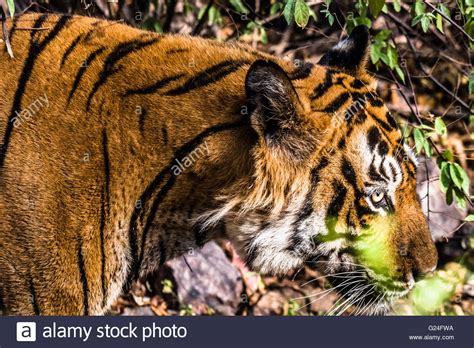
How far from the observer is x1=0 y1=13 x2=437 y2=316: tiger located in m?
3.14

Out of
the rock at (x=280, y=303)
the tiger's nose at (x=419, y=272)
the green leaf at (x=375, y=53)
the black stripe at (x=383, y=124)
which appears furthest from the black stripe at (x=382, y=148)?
the rock at (x=280, y=303)

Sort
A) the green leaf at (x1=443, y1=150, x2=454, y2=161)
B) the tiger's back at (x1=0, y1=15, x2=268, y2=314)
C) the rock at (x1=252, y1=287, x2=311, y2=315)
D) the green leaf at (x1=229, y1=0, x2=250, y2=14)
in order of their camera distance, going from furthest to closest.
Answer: the rock at (x1=252, y1=287, x2=311, y2=315), the green leaf at (x1=229, y1=0, x2=250, y2=14), the green leaf at (x1=443, y1=150, x2=454, y2=161), the tiger's back at (x1=0, y1=15, x2=268, y2=314)

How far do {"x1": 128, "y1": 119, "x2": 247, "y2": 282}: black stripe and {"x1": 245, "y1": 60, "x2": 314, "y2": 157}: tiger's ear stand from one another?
0.43ft

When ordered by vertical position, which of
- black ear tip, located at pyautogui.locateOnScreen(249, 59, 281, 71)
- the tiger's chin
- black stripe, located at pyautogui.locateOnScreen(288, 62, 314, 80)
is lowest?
the tiger's chin

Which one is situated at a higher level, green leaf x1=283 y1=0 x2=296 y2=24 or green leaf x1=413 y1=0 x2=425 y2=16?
green leaf x1=283 y1=0 x2=296 y2=24

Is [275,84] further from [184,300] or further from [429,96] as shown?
[429,96]

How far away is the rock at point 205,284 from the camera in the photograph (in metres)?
5.44

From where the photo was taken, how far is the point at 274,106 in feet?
10.0

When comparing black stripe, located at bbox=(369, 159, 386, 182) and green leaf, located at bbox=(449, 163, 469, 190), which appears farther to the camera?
green leaf, located at bbox=(449, 163, 469, 190)

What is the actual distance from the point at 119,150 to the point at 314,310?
2.76m

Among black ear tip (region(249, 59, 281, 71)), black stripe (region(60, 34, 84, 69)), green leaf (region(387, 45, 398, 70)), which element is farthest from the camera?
green leaf (region(387, 45, 398, 70))

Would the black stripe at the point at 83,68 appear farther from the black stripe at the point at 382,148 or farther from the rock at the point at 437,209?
the rock at the point at 437,209

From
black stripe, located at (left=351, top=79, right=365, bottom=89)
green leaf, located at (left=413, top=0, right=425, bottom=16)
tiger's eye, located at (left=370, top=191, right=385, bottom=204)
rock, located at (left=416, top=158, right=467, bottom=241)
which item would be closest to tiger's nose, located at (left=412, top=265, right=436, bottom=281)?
tiger's eye, located at (left=370, top=191, right=385, bottom=204)

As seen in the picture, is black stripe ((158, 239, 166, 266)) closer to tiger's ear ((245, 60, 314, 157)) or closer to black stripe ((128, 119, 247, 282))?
black stripe ((128, 119, 247, 282))
